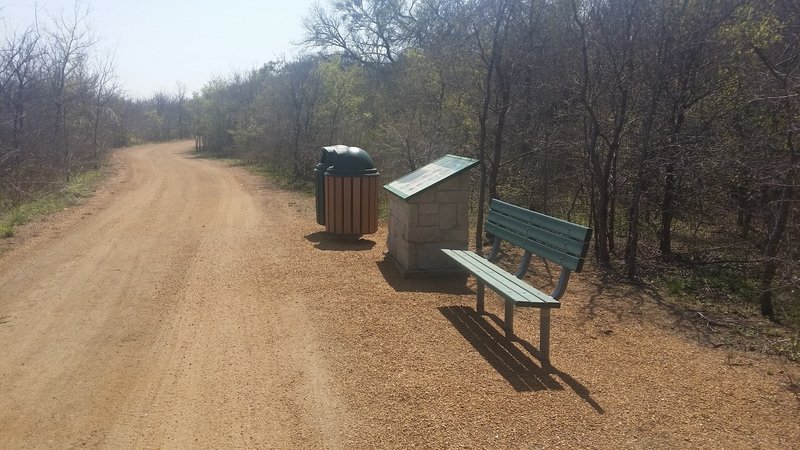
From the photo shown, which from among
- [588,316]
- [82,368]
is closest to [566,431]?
[588,316]

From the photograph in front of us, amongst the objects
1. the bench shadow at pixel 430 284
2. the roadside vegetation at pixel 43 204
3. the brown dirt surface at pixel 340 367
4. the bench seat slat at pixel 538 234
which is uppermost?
the bench seat slat at pixel 538 234

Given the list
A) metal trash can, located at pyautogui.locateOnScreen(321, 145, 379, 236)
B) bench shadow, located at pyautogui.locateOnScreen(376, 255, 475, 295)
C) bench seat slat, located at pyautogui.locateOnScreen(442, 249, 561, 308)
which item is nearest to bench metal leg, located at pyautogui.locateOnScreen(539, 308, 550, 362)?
bench seat slat, located at pyautogui.locateOnScreen(442, 249, 561, 308)

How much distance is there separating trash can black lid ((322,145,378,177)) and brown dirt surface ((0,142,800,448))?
1.94 m

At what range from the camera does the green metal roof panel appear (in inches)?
263

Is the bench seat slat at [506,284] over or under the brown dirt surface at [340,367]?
over

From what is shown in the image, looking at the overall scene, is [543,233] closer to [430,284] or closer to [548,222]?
[548,222]

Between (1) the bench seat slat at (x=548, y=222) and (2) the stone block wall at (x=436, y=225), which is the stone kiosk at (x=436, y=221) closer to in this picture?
(2) the stone block wall at (x=436, y=225)

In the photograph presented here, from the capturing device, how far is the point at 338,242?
9125 mm

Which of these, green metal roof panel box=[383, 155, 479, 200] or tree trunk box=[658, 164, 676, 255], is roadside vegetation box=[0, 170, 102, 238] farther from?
tree trunk box=[658, 164, 676, 255]

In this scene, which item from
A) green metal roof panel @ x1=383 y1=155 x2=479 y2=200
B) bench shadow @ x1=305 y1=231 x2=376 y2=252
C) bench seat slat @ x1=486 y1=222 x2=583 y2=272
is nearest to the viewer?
bench seat slat @ x1=486 y1=222 x2=583 y2=272

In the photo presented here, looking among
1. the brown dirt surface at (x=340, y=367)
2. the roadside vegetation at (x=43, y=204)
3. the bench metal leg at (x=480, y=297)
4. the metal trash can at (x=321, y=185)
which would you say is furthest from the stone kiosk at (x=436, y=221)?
the roadside vegetation at (x=43, y=204)

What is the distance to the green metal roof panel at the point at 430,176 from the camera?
6672 millimetres

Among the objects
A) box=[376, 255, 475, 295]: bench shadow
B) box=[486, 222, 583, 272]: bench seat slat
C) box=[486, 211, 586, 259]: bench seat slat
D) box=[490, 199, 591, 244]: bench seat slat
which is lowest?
box=[376, 255, 475, 295]: bench shadow

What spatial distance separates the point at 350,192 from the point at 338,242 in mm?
828
